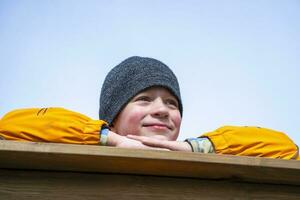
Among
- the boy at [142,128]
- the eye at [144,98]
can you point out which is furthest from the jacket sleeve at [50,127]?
the eye at [144,98]

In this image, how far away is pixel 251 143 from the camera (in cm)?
123

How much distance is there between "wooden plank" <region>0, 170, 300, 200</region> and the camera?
94 centimetres

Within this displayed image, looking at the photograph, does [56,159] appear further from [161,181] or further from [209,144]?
[209,144]

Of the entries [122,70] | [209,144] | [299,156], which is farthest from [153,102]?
[299,156]

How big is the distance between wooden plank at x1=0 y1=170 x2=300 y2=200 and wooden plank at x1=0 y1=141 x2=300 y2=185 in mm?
20

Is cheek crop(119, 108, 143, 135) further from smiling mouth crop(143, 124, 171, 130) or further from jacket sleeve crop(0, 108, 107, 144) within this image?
jacket sleeve crop(0, 108, 107, 144)

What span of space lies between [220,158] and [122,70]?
3.41ft

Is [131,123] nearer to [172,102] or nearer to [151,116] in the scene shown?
[151,116]

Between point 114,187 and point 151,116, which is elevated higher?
point 151,116

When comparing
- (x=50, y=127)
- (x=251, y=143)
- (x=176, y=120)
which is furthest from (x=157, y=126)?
(x=50, y=127)

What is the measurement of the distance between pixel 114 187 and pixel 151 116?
64 cm

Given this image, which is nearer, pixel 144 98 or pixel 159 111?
pixel 159 111

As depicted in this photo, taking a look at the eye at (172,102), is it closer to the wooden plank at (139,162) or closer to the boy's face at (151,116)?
the boy's face at (151,116)

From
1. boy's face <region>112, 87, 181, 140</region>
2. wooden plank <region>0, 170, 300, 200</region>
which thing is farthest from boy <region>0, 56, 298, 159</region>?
wooden plank <region>0, 170, 300, 200</region>
